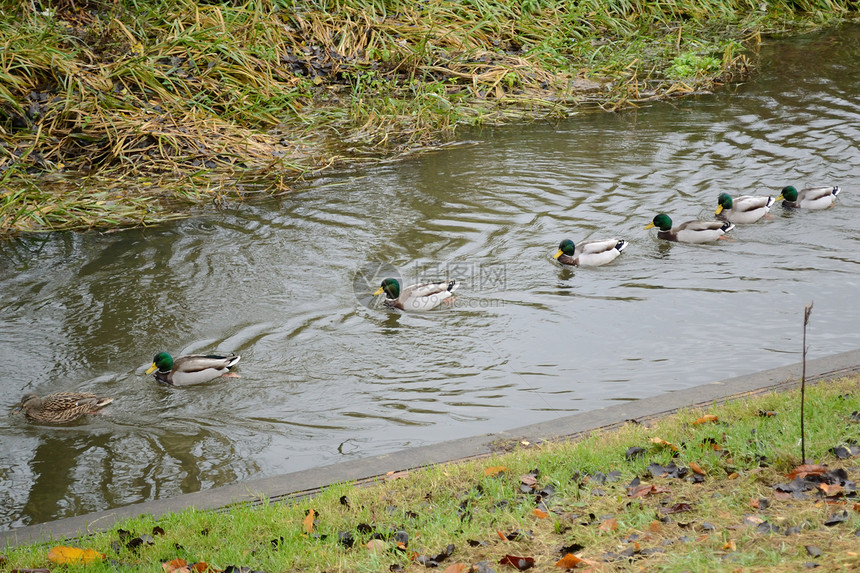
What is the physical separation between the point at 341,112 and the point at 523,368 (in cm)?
849

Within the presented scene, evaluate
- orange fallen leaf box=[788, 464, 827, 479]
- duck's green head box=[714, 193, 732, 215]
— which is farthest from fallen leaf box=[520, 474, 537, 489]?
duck's green head box=[714, 193, 732, 215]

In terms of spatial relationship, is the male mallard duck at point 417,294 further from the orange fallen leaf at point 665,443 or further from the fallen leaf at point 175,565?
the fallen leaf at point 175,565

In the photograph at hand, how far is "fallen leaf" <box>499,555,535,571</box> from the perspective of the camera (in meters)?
4.17

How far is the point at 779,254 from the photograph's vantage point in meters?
9.82

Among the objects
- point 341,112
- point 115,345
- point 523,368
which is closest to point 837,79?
point 341,112

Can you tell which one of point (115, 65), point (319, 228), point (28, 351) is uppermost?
point (115, 65)

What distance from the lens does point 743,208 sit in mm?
10500

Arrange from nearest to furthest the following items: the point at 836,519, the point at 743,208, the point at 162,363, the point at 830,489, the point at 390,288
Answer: the point at 836,519
the point at 830,489
the point at 162,363
the point at 390,288
the point at 743,208

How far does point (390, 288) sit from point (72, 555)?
4898mm

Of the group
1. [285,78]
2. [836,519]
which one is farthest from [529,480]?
[285,78]

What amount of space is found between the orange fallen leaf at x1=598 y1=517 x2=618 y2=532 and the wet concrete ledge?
1.34m

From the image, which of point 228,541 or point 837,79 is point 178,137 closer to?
point 228,541

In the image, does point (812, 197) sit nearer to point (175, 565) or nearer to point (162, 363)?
point (162, 363)

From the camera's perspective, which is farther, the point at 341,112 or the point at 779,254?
the point at 341,112
